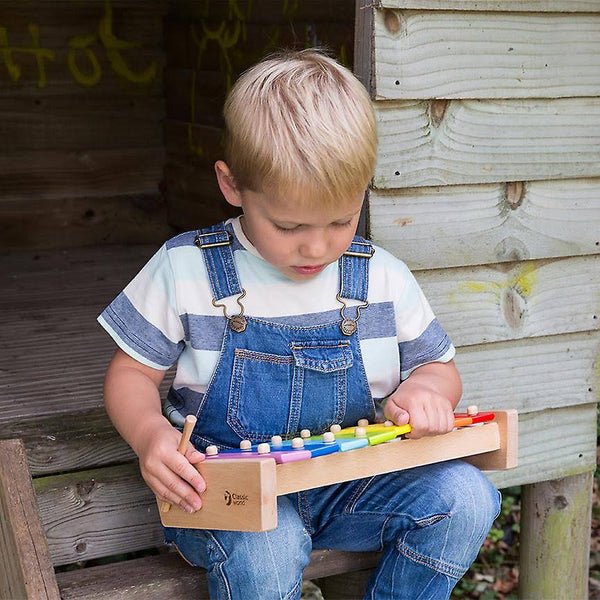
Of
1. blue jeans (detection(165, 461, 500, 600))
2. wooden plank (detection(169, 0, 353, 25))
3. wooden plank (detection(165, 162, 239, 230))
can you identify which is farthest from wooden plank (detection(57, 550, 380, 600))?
wooden plank (detection(165, 162, 239, 230))

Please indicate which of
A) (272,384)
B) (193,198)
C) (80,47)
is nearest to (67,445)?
(272,384)

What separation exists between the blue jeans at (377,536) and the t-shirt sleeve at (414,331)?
0.23m

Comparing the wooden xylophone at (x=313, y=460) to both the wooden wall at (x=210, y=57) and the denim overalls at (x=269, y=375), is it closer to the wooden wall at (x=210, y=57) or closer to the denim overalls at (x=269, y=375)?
the denim overalls at (x=269, y=375)

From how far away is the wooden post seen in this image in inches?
123

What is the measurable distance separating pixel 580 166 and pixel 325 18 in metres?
1.19

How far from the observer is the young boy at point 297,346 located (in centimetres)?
188

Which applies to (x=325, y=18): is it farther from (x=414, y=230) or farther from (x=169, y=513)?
(x=169, y=513)

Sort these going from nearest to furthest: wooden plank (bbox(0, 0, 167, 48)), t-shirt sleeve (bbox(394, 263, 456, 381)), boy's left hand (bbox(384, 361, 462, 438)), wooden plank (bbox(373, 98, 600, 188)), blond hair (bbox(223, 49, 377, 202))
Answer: blond hair (bbox(223, 49, 377, 202)), boy's left hand (bbox(384, 361, 462, 438)), t-shirt sleeve (bbox(394, 263, 456, 381)), wooden plank (bbox(373, 98, 600, 188)), wooden plank (bbox(0, 0, 167, 48))

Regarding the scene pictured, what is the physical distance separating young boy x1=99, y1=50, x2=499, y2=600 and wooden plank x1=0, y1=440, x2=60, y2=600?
0.90 ft

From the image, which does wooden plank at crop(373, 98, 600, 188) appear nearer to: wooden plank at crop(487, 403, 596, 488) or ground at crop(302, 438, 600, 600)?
wooden plank at crop(487, 403, 596, 488)

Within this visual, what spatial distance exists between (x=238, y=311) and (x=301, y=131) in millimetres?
414

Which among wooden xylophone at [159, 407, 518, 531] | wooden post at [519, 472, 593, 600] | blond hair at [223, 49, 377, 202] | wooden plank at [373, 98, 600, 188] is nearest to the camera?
wooden xylophone at [159, 407, 518, 531]

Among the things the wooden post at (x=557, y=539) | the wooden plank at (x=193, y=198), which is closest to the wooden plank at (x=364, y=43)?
the wooden post at (x=557, y=539)

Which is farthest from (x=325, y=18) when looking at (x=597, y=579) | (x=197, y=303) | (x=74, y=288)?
(x=597, y=579)
